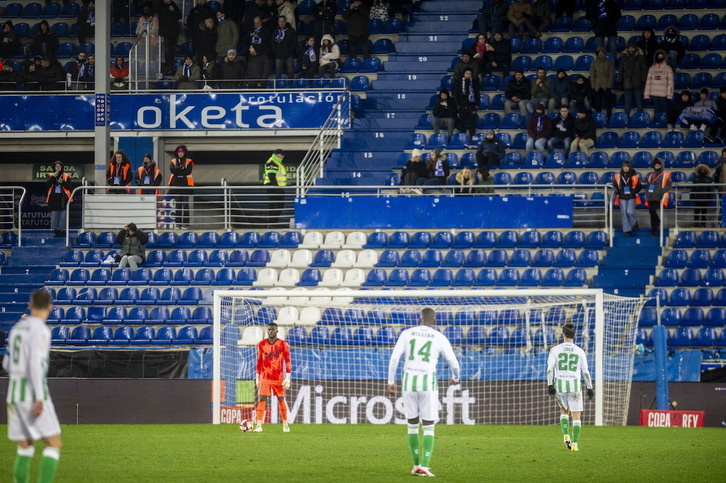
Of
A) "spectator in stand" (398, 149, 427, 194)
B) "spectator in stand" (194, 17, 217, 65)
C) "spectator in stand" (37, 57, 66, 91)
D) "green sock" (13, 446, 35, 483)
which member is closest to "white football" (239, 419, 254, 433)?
"green sock" (13, 446, 35, 483)

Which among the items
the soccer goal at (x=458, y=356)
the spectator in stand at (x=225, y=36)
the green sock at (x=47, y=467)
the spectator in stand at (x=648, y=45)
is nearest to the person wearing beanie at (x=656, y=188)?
the soccer goal at (x=458, y=356)

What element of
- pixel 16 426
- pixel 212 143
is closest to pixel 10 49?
pixel 212 143

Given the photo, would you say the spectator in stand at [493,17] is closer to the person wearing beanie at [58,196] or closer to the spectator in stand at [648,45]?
the spectator in stand at [648,45]

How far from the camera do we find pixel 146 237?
24.4m

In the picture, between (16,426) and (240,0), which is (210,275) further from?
(16,426)

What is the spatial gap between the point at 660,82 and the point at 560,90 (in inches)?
94.2

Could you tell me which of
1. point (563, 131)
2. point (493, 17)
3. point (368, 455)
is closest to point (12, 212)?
point (493, 17)

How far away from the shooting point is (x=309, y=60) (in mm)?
27906

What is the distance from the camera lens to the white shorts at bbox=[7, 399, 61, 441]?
7.98m

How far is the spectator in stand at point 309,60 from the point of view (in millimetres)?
27891

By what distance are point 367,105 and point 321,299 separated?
723 cm

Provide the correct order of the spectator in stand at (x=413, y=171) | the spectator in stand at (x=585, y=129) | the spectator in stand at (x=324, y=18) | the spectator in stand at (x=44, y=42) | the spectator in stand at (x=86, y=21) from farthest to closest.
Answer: the spectator in stand at (x=86, y=21), the spectator in stand at (x=44, y=42), the spectator in stand at (x=324, y=18), the spectator in stand at (x=585, y=129), the spectator in stand at (x=413, y=171)

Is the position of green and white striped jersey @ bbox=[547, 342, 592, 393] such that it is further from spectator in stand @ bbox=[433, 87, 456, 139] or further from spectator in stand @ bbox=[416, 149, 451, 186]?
spectator in stand @ bbox=[433, 87, 456, 139]

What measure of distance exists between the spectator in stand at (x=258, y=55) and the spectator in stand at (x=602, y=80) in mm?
8298
